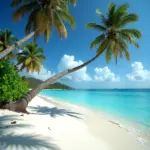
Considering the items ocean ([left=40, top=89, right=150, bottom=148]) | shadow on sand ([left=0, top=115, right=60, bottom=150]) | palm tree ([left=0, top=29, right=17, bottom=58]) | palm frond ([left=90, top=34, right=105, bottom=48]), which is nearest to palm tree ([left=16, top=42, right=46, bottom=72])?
palm tree ([left=0, top=29, right=17, bottom=58])

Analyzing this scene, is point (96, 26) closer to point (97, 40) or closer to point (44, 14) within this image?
point (97, 40)

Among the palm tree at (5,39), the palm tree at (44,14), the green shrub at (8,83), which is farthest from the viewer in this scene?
the palm tree at (5,39)

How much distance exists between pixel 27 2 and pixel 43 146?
402 inches

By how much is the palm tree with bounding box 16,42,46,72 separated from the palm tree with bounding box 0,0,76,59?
11693 millimetres

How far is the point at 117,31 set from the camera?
39.3ft

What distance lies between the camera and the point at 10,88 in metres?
8.45

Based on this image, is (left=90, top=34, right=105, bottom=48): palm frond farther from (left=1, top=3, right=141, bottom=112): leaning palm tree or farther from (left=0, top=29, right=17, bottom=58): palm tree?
(left=0, top=29, right=17, bottom=58): palm tree

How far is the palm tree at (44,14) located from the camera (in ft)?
32.5

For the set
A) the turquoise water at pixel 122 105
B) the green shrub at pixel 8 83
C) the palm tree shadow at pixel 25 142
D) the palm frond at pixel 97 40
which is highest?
the palm frond at pixel 97 40

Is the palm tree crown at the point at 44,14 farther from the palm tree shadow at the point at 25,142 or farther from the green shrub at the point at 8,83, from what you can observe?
the palm tree shadow at the point at 25,142

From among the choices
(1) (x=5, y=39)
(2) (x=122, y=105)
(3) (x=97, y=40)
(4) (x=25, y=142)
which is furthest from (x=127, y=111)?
(1) (x=5, y=39)

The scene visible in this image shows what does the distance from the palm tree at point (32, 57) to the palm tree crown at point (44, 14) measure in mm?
11829

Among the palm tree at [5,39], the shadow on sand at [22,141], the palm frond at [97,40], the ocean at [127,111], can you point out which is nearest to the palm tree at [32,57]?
the palm tree at [5,39]

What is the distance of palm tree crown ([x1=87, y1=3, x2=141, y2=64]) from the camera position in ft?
38.5
